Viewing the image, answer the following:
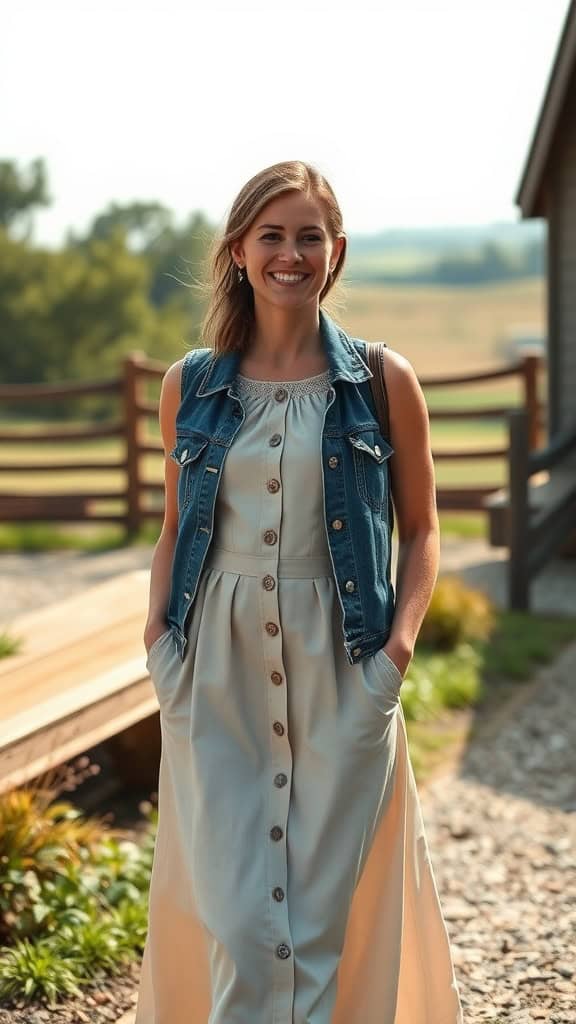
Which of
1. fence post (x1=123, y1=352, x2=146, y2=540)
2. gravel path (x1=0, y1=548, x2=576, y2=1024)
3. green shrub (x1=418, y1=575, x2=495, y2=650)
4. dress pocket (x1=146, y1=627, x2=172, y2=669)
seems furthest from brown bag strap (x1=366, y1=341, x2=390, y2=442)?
fence post (x1=123, y1=352, x2=146, y2=540)

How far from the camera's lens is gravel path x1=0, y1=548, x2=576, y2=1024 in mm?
3719

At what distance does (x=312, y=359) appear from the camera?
9.61 ft

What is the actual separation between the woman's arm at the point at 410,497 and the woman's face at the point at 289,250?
239 mm

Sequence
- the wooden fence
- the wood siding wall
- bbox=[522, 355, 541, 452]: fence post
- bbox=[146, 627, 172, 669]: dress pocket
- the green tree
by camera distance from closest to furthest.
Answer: bbox=[146, 627, 172, 669]: dress pocket < the wood siding wall < bbox=[522, 355, 541, 452]: fence post < the wooden fence < the green tree

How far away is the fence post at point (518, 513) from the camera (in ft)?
28.0

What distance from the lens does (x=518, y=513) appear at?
875cm

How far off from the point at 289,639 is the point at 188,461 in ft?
1.42

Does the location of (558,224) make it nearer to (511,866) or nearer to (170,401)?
(511,866)

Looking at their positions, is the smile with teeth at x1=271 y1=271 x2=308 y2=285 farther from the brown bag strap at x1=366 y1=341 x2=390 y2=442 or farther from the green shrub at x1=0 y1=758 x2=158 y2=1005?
the green shrub at x1=0 y1=758 x2=158 y2=1005

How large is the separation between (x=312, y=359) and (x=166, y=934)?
129cm

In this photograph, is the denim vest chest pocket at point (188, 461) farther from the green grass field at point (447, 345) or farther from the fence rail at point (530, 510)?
the green grass field at point (447, 345)

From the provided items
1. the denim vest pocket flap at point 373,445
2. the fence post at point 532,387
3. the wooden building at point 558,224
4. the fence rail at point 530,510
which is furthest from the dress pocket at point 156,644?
the fence post at point 532,387

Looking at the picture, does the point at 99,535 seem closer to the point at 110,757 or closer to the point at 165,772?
the point at 110,757

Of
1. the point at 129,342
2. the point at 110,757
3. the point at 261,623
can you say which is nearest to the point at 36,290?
the point at 129,342
